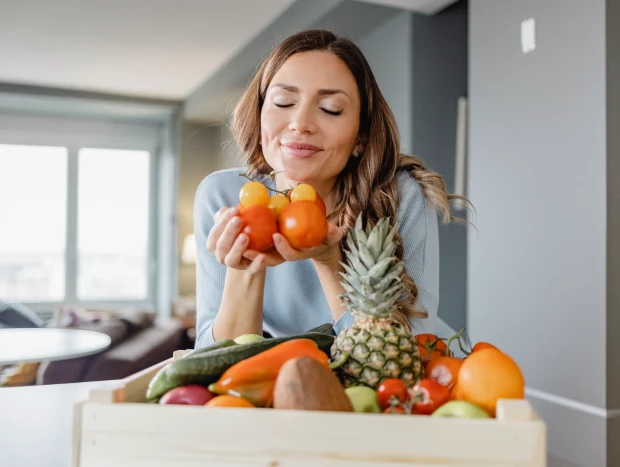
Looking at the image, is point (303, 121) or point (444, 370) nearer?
point (444, 370)

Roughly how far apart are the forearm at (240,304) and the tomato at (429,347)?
0.36m

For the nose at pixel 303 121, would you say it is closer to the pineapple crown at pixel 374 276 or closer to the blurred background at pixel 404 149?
the pineapple crown at pixel 374 276

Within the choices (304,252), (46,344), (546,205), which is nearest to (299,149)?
(304,252)

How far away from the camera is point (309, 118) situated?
4.08ft

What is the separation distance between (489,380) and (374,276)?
0.65 ft

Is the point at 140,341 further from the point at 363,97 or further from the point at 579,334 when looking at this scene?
the point at 363,97

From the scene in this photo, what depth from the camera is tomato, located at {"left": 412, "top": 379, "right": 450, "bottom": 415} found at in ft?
2.31

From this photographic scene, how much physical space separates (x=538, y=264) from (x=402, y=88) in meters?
1.81

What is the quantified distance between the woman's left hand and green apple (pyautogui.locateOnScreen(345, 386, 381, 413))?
309 millimetres

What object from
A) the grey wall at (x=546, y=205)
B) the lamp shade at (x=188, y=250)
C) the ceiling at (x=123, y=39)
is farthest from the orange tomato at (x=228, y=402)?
the lamp shade at (x=188, y=250)

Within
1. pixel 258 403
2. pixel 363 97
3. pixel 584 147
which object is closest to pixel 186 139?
pixel 584 147

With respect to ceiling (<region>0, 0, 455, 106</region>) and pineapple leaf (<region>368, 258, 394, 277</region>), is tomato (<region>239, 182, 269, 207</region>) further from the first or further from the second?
ceiling (<region>0, 0, 455, 106</region>)

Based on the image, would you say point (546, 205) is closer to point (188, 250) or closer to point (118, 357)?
point (118, 357)

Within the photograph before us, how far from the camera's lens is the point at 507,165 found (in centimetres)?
329
